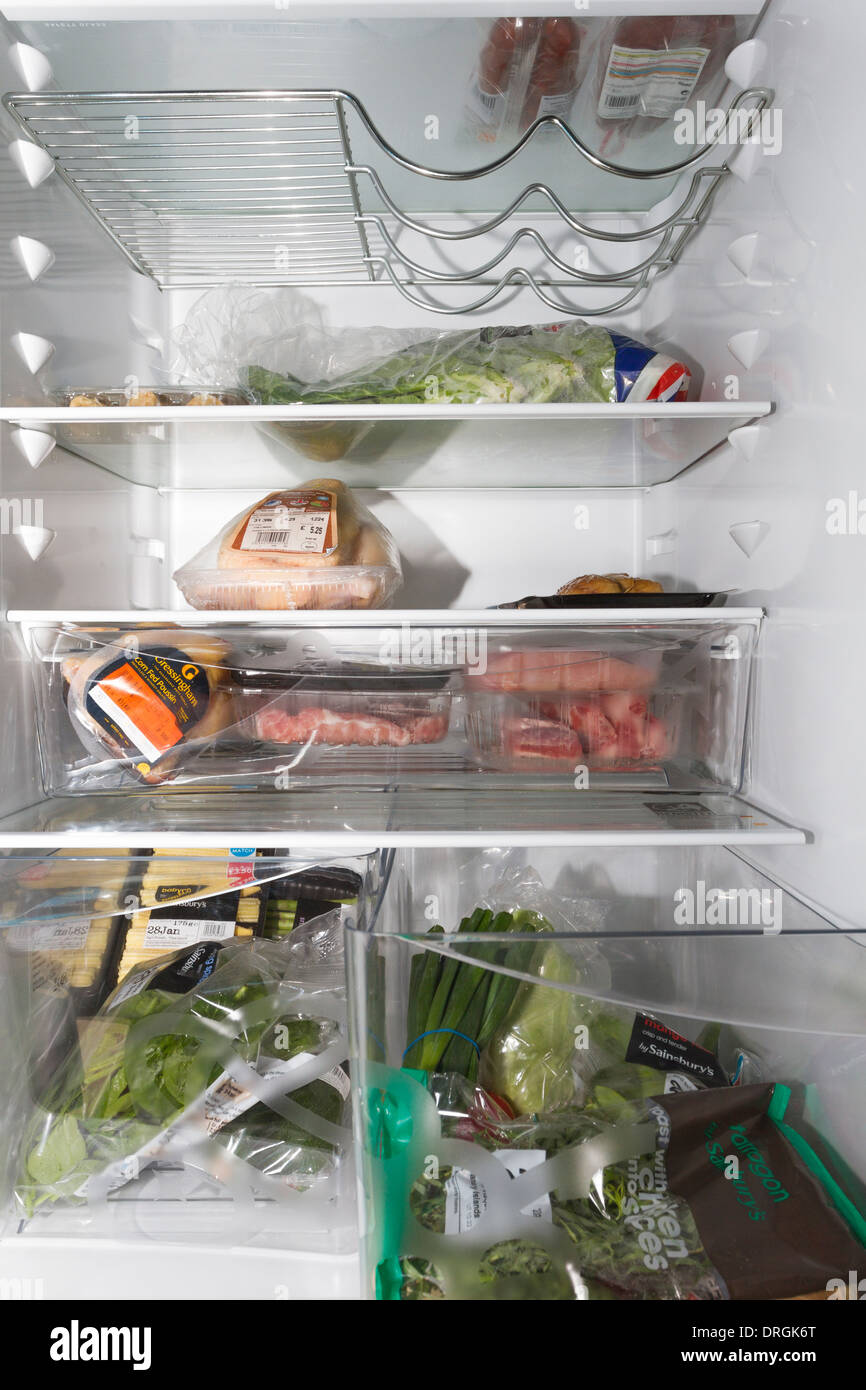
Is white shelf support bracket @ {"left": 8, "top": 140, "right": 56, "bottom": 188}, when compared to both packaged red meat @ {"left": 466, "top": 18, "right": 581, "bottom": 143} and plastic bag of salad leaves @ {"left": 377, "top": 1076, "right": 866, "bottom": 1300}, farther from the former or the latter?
plastic bag of salad leaves @ {"left": 377, "top": 1076, "right": 866, "bottom": 1300}

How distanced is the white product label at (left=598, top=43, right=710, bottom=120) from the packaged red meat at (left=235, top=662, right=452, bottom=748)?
0.69 metres

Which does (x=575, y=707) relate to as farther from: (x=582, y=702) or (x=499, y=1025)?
(x=499, y=1025)

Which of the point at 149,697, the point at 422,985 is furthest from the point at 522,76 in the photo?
the point at 422,985

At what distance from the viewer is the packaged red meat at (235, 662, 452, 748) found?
956 millimetres

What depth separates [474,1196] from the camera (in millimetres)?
748

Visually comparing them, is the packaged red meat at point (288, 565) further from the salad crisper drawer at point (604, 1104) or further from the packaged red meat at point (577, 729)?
the salad crisper drawer at point (604, 1104)

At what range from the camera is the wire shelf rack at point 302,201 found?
3.22 ft

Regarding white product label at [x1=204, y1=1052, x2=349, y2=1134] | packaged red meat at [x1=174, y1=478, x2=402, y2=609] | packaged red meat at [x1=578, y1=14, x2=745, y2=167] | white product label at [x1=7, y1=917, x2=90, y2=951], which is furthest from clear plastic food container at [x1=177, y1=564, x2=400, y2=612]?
packaged red meat at [x1=578, y1=14, x2=745, y2=167]

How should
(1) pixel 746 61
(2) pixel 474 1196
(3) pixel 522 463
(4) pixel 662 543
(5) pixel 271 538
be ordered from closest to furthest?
(2) pixel 474 1196 < (1) pixel 746 61 < (5) pixel 271 538 < (3) pixel 522 463 < (4) pixel 662 543

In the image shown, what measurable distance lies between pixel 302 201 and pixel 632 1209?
1.25m

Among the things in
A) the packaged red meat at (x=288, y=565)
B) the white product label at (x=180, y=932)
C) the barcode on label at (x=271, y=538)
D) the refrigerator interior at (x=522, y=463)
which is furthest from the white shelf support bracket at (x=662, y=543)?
the white product label at (x=180, y=932)
